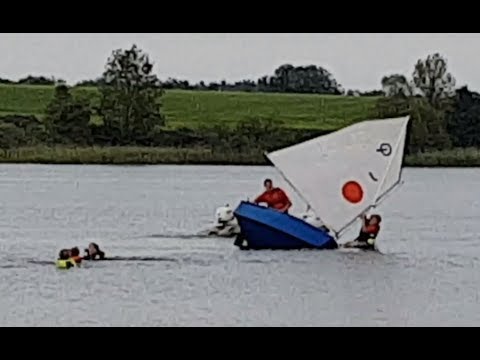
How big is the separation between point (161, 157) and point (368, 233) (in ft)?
136

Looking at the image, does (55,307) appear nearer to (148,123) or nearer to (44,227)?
(44,227)

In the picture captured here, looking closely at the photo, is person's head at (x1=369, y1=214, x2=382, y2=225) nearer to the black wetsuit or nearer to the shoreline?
the black wetsuit

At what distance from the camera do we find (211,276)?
21547mm

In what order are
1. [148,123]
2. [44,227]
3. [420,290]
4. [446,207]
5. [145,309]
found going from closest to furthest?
[145,309], [420,290], [44,227], [446,207], [148,123]

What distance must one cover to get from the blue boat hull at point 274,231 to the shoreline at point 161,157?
128ft

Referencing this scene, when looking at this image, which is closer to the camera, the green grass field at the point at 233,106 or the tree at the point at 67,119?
the green grass field at the point at 233,106

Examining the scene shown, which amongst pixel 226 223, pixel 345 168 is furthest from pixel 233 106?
pixel 345 168

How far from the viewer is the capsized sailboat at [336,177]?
938 inches

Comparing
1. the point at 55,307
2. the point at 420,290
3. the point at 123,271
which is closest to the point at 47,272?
the point at 123,271

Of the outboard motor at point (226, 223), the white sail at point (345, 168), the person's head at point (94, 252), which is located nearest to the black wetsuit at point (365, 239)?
the white sail at point (345, 168)

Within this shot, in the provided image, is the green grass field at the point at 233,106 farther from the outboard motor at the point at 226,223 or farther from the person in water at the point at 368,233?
the person in water at the point at 368,233

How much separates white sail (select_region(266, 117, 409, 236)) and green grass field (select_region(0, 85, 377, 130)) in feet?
115

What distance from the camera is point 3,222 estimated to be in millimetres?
33688
